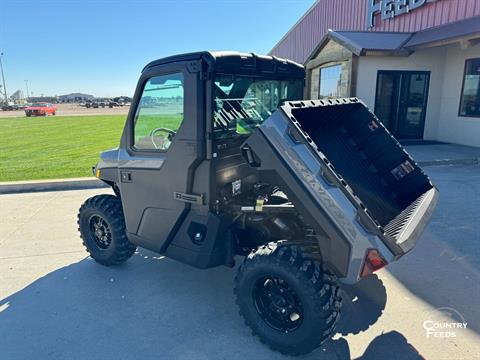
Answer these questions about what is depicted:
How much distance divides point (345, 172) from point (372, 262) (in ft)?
4.08

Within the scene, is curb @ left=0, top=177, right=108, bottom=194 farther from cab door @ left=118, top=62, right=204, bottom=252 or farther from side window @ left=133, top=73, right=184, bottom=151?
side window @ left=133, top=73, right=184, bottom=151

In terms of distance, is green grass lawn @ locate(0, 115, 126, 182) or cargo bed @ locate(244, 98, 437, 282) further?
green grass lawn @ locate(0, 115, 126, 182)

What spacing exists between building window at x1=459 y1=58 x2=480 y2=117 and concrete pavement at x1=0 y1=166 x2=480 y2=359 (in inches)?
297

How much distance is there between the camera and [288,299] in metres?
2.63

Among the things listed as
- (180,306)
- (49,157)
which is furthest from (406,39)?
(49,157)

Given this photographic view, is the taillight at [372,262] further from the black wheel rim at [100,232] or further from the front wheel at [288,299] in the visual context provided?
the black wheel rim at [100,232]

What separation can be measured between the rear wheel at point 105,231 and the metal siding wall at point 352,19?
11.1m

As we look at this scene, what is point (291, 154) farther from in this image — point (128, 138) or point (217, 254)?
point (128, 138)

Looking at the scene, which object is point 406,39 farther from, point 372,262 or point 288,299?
point 288,299

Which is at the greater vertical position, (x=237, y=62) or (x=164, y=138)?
(x=237, y=62)

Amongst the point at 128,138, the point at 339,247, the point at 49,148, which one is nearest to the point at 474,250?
the point at 339,247

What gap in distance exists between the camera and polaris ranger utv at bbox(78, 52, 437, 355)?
231 centimetres

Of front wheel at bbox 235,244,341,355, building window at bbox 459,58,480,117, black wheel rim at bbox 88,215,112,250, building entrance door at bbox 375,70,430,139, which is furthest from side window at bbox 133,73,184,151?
building window at bbox 459,58,480,117

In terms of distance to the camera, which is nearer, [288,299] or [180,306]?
[288,299]
